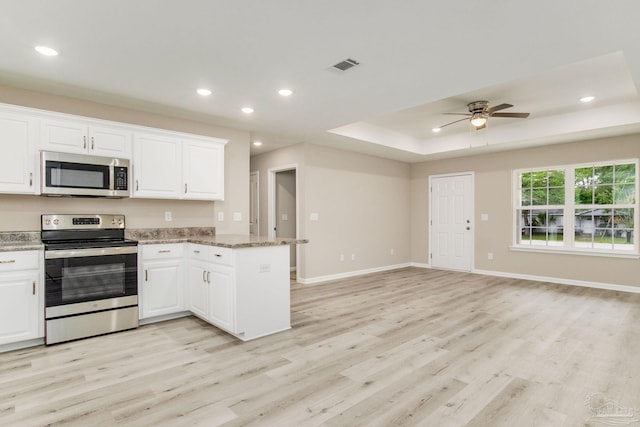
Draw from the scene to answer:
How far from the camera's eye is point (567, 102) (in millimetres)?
4504

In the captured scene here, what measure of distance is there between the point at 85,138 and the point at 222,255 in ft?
5.78

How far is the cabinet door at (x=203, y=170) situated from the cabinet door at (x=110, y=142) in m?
0.59

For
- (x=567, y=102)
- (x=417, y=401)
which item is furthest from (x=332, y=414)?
(x=567, y=102)

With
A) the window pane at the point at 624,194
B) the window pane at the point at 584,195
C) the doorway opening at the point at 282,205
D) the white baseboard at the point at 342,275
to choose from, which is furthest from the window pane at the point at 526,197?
the doorway opening at the point at 282,205

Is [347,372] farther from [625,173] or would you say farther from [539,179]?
[625,173]

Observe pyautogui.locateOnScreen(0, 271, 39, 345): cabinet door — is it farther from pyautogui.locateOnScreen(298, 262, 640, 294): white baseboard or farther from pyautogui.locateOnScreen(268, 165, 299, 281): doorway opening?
pyautogui.locateOnScreen(268, 165, 299, 281): doorway opening

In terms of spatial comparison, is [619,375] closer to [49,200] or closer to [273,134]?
[273,134]

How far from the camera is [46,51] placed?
8.53ft

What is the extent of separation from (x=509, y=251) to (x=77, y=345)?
6.50 meters

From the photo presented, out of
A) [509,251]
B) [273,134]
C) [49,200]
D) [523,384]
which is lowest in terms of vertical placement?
[523,384]

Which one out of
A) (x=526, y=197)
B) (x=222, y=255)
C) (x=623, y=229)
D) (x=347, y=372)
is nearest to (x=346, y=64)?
(x=222, y=255)

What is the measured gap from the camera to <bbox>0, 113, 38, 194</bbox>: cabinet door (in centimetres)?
297

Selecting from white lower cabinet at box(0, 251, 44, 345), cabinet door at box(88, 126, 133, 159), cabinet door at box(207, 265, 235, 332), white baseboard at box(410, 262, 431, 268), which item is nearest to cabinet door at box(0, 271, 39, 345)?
white lower cabinet at box(0, 251, 44, 345)

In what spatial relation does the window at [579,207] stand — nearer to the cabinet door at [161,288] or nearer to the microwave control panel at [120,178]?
the cabinet door at [161,288]
